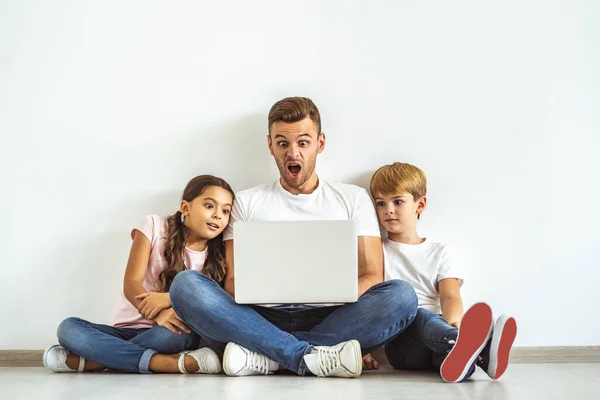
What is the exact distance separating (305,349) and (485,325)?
531 millimetres

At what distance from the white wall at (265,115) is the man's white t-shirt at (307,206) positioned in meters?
0.13

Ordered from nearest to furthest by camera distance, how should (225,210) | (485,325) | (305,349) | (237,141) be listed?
(485,325) < (305,349) < (225,210) < (237,141)

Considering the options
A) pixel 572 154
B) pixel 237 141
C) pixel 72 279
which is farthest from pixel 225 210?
pixel 572 154

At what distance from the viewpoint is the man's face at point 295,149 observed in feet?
8.37

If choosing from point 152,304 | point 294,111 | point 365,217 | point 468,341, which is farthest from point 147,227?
point 468,341

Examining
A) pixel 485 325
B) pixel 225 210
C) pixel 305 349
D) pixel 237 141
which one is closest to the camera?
pixel 485 325

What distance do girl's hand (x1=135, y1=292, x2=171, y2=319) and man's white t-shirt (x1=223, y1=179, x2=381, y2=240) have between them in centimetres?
33

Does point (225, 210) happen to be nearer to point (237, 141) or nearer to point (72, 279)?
point (237, 141)

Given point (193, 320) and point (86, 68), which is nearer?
point (193, 320)

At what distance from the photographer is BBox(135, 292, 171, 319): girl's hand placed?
242cm

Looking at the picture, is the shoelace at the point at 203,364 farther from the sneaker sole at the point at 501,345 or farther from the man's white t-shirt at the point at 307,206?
the sneaker sole at the point at 501,345

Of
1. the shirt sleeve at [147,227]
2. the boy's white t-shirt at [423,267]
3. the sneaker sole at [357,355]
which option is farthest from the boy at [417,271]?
the shirt sleeve at [147,227]

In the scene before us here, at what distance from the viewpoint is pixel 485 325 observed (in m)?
1.98

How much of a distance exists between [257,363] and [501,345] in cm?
73
